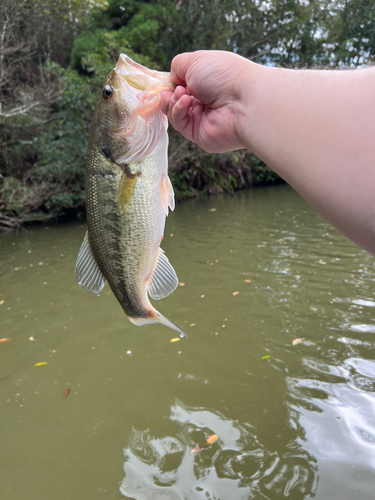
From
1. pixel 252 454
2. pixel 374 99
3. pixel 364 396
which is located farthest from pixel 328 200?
pixel 364 396

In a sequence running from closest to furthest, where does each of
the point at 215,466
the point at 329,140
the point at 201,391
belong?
1. the point at 329,140
2. the point at 215,466
3. the point at 201,391

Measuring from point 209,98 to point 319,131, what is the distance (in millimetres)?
844

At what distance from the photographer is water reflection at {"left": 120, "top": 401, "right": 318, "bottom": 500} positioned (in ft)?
7.23

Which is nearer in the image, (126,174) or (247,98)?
(247,98)

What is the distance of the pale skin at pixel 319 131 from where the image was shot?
88 cm

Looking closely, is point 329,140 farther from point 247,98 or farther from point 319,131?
point 247,98

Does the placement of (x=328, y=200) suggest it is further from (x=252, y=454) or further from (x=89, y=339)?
(x=89, y=339)

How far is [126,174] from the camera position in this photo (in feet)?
5.30

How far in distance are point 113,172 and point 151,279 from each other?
593 millimetres

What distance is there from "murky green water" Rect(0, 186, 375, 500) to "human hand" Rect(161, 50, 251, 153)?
85.4 inches

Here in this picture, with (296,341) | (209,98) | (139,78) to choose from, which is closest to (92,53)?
(296,341)

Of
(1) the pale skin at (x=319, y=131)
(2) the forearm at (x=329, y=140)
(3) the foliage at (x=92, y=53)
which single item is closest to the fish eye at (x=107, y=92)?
(1) the pale skin at (x=319, y=131)

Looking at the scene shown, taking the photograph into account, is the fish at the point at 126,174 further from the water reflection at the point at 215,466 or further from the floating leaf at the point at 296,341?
the floating leaf at the point at 296,341

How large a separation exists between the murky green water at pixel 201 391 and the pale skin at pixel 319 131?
209cm
